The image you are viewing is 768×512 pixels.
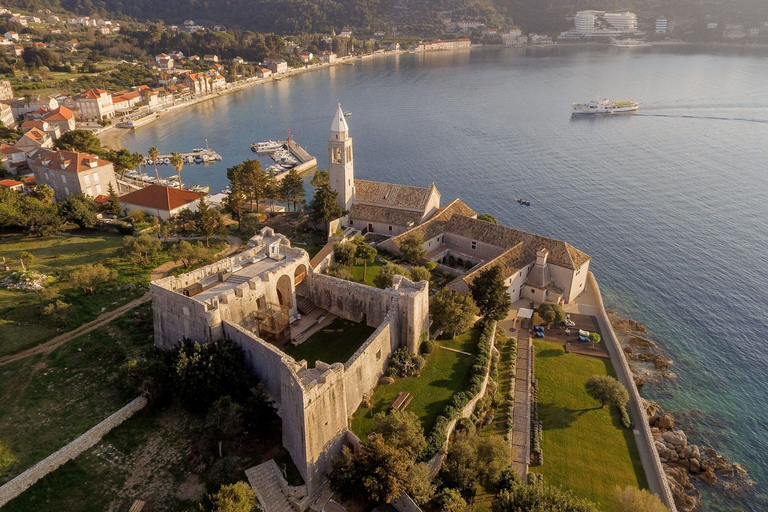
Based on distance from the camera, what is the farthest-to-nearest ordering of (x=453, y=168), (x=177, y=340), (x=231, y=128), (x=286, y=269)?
(x=231, y=128)
(x=453, y=168)
(x=286, y=269)
(x=177, y=340)

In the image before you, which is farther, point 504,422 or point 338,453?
point 504,422

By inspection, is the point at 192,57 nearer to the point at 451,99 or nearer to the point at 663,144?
the point at 451,99

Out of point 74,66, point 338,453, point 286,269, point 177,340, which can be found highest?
point 74,66

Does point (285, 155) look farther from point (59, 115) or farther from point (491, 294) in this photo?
point (491, 294)

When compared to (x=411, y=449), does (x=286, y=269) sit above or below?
above

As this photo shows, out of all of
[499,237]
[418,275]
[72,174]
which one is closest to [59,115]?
[72,174]

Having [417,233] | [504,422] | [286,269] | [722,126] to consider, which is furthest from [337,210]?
[722,126]

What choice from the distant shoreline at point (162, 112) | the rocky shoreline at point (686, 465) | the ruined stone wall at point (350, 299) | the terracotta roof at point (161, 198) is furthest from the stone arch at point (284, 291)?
the distant shoreline at point (162, 112)
